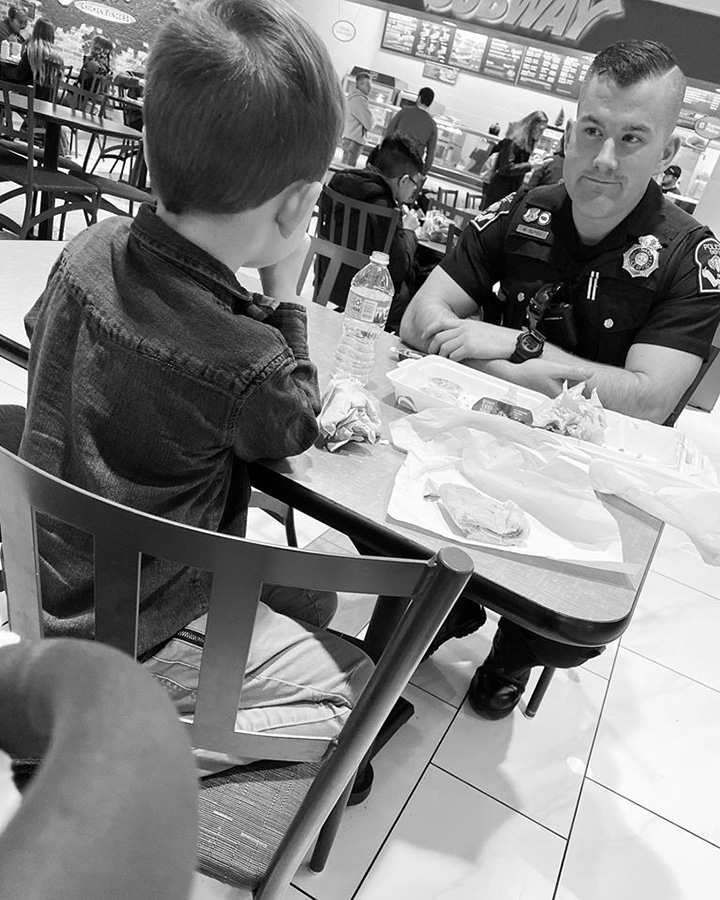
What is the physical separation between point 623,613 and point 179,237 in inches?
32.7

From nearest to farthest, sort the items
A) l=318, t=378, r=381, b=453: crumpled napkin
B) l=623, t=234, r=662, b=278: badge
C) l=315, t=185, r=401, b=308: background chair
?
l=318, t=378, r=381, b=453: crumpled napkin
l=623, t=234, r=662, b=278: badge
l=315, t=185, r=401, b=308: background chair

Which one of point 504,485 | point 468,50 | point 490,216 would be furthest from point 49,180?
point 468,50

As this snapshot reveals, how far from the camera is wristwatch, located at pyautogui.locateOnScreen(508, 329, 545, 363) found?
1.78m

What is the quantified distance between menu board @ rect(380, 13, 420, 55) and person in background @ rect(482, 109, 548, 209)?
7.93 ft

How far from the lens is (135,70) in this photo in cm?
1114

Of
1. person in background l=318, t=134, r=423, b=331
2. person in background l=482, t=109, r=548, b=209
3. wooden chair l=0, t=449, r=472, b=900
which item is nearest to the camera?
wooden chair l=0, t=449, r=472, b=900

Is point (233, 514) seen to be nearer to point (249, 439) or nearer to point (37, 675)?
point (249, 439)

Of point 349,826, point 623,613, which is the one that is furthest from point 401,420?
point 349,826

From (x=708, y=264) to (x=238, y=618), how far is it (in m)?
1.81

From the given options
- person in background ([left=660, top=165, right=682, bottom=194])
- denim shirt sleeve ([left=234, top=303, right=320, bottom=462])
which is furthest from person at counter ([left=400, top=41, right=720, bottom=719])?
person in background ([left=660, top=165, right=682, bottom=194])

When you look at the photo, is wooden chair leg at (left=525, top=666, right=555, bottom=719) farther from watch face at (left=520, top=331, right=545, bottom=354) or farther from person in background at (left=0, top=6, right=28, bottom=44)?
person in background at (left=0, top=6, right=28, bottom=44)

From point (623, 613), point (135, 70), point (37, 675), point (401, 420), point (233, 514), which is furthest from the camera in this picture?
point (135, 70)

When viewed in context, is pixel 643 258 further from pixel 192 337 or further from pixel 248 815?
pixel 248 815

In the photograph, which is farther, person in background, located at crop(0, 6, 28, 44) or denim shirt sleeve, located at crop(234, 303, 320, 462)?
person in background, located at crop(0, 6, 28, 44)
